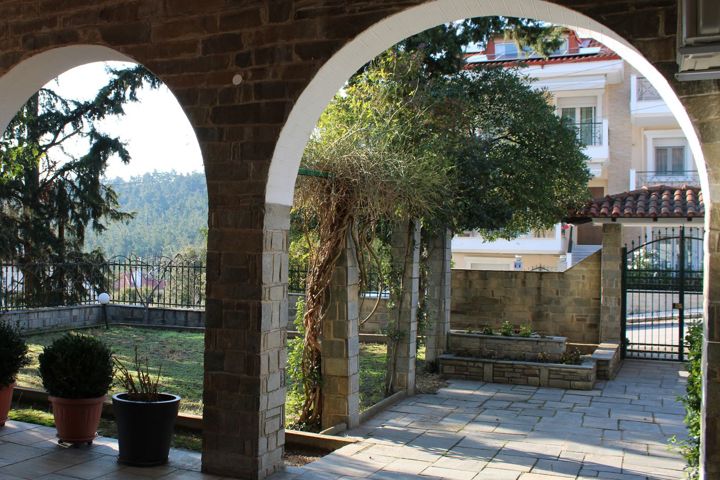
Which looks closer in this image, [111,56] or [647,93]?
[111,56]

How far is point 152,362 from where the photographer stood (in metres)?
10.6

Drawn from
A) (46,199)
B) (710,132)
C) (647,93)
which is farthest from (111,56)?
(647,93)

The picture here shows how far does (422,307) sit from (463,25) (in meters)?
4.98

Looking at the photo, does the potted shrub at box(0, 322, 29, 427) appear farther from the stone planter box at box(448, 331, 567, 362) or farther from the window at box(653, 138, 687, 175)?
the window at box(653, 138, 687, 175)

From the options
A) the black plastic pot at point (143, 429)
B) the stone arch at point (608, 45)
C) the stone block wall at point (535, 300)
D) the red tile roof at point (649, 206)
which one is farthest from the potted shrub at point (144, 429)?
the red tile roof at point (649, 206)

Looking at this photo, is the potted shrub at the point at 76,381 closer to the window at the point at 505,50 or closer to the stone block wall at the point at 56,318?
the stone block wall at the point at 56,318

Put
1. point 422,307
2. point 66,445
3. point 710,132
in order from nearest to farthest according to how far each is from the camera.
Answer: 1. point 710,132
2. point 66,445
3. point 422,307

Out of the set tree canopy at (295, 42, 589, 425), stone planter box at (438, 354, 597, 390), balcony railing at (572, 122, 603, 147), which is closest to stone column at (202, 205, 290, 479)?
tree canopy at (295, 42, 589, 425)

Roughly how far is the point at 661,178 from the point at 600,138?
91.7 inches

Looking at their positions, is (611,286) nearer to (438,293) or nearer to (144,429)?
(438,293)

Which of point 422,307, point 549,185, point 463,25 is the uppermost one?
point 463,25

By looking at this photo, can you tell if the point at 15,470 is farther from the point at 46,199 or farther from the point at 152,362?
the point at 46,199

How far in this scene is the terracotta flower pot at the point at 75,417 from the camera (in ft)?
18.2

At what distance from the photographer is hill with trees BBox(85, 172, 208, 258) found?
27109mm
